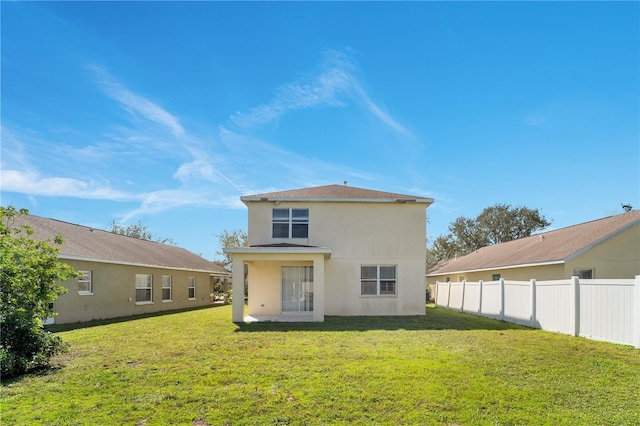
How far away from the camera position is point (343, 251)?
1727cm

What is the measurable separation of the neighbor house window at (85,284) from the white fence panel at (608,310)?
1749 centimetres

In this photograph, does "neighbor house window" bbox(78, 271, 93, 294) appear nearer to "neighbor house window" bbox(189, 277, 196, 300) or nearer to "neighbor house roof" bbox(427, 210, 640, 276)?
"neighbor house window" bbox(189, 277, 196, 300)

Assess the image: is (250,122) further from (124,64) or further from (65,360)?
(65,360)

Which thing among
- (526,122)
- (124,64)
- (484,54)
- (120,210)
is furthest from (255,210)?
(120,210)

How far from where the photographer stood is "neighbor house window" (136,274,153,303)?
781 inches

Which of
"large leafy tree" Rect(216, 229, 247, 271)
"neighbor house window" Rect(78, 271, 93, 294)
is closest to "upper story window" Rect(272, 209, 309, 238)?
"neighbor house window" Rect(78, 271, 93, 294)

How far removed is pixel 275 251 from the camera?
1445 cm

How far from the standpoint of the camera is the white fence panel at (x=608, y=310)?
371 inches

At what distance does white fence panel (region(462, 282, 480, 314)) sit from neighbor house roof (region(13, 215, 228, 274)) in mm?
15610

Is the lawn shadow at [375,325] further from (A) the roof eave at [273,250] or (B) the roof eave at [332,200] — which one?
(B) the roof eave at [332,200]

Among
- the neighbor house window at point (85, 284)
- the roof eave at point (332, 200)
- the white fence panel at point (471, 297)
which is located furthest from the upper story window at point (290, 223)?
the white fence panel at point (471, 297)

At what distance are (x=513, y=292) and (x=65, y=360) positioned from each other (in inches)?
561

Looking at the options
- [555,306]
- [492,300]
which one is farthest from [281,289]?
[555,306]

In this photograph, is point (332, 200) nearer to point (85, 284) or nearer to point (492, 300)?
point (492, 300)
